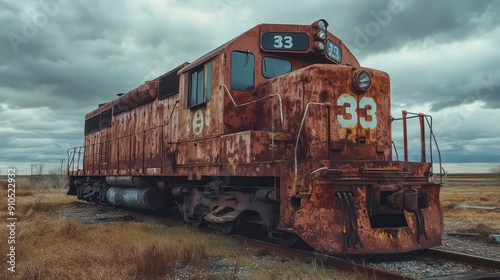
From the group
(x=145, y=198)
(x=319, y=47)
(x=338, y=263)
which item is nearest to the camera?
(x=338, y=263)

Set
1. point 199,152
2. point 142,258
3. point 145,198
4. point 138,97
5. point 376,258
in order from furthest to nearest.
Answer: point 138,97, point 145,198, point 199,152, point 376,258, point 142,258

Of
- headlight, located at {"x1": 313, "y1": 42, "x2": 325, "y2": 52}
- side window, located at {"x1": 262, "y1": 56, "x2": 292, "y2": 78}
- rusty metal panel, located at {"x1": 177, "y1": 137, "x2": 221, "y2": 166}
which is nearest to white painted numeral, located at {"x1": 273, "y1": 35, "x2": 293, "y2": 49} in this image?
side window, located at {"x1": 262, "y1": 56, "x2": 292, "y2": 78}

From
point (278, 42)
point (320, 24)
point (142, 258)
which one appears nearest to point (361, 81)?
point (320, 24)

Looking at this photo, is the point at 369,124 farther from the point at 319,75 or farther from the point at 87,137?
the point at 87,137

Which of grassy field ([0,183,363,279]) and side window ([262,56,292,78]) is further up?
side window ([262,56,292,78])

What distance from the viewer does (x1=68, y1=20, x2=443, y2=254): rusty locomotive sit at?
18.9ft

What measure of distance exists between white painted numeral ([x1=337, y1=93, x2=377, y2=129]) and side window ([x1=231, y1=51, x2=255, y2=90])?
177 cm

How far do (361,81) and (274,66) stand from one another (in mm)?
1786

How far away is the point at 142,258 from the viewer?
219 inches

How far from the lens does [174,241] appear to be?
7375 mm

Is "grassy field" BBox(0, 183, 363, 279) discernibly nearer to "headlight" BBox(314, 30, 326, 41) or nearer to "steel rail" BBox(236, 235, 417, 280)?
"steel rail" BBox(236, 235, 417, 280)

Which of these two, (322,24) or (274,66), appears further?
(274,66)

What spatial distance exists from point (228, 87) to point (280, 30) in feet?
4.88

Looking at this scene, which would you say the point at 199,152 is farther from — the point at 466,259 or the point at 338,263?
the point at 466,259
